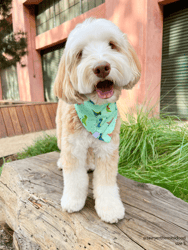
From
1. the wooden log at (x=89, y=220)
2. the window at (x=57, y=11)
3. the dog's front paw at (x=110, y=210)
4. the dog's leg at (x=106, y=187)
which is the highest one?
the window at (x=57, y=11)

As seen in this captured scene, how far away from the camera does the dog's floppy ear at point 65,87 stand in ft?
3.92

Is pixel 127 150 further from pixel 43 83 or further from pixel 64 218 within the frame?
pixel 43 83

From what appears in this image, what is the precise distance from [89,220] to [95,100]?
2.79ft

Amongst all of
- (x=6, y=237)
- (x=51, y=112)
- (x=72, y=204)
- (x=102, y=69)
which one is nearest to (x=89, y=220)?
(x=72, y=204)

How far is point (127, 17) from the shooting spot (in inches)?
177

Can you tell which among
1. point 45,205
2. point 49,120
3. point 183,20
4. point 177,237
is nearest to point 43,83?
point 49,120

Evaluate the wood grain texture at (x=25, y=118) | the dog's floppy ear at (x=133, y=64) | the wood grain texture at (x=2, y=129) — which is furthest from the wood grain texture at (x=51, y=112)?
the dog's floppy ear at (x=133, y=64)

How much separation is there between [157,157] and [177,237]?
1561 mm

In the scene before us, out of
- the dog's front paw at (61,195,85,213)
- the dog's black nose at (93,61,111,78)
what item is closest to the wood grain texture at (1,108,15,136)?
the dog's front paw at (61,195,85,213)

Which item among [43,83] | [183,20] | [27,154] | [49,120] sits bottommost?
[27,154]

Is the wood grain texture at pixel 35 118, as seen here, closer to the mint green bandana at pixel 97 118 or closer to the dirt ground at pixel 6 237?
the dirt ground at pixel 6 237

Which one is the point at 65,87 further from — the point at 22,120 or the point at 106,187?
the point at 22,120

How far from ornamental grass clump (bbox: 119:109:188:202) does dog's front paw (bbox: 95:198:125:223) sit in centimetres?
99

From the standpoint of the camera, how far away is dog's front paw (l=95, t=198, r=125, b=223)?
1262 millimetres
